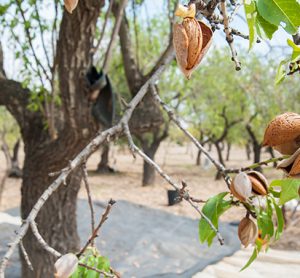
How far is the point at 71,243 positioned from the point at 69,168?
2.95 metres

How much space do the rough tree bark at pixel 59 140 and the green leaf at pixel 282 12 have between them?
232 centimetres

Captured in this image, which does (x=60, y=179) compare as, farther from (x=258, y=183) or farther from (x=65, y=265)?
(x=258, y=183)

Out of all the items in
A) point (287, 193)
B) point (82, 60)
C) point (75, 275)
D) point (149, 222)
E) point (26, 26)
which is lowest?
point (149, 222)

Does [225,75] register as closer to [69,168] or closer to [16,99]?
[16,99]

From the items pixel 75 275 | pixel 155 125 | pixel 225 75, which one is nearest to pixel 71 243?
pixel 155 125

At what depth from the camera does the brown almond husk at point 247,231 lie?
942mm

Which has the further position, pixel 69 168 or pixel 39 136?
pixel 39 136

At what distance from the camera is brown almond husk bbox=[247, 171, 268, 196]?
2.82 ft

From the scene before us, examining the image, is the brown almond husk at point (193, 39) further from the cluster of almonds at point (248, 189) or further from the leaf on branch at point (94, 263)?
the leaf on branch at point (94, 263)

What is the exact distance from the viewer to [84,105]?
309 cm

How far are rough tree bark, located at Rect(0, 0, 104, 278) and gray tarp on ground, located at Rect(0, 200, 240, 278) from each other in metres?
1.82

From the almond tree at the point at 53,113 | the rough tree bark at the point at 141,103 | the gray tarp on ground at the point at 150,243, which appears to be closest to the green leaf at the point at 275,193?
the almond tree at the point at 53,113

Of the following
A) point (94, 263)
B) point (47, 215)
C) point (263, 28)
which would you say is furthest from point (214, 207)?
point (47, 215)

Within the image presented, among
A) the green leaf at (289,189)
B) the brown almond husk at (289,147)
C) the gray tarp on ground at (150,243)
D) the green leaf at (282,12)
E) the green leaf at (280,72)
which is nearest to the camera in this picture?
the green leaf at (282,12)
